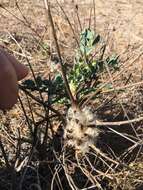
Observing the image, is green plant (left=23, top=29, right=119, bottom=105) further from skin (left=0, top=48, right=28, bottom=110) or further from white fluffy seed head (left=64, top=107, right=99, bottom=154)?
skin (left=0, top=48, right=28, bottom=110)

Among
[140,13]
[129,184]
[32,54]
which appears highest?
[140,13]

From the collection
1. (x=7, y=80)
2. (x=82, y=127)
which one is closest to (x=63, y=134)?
(x=82, y=127)

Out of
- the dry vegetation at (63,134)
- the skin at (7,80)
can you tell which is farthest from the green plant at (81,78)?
the skin at (7,80)

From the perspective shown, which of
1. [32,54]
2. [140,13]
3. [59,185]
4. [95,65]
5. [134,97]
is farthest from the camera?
[140,13]

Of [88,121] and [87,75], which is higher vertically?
[87,75]

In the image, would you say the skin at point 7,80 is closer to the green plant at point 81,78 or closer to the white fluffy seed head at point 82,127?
the white fluffy seed head at point 82,127

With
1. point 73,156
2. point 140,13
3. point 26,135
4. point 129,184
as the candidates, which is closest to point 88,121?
point 73,156

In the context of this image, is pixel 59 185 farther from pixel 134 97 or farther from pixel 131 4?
pixel 131 4

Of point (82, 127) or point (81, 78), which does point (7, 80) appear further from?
point (81, 78)
